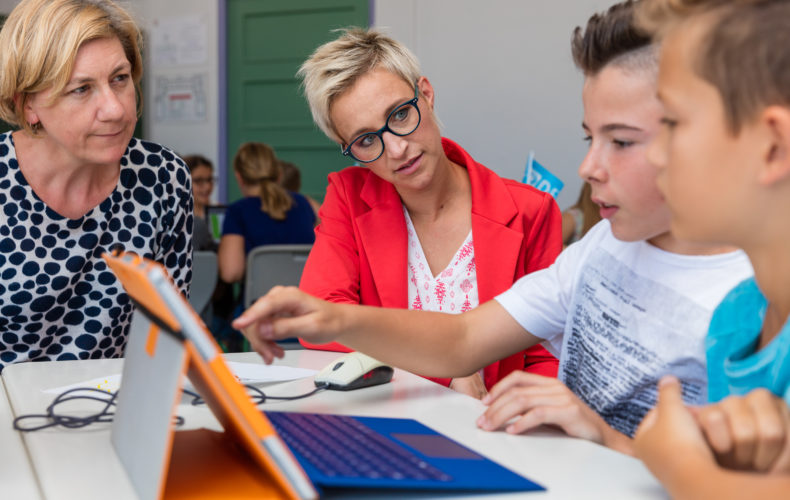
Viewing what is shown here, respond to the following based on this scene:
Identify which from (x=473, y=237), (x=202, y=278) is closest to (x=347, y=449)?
(x=473, y=237)

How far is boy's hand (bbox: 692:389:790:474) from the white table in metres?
0.65

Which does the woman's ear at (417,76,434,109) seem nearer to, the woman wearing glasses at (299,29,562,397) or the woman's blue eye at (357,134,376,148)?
the woman wearing glasses at (299,29,562,397)

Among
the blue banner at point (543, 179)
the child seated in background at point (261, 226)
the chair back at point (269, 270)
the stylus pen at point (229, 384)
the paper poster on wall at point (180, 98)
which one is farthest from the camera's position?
the paper poster on wall at point (180, 98)

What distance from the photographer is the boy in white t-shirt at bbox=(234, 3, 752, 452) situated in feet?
3.24

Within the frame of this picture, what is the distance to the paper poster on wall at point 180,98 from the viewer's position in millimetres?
5469

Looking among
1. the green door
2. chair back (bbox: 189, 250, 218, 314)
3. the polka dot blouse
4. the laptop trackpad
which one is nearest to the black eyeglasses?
the polka dot blouse

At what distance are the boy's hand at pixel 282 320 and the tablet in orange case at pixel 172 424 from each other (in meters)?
0.12

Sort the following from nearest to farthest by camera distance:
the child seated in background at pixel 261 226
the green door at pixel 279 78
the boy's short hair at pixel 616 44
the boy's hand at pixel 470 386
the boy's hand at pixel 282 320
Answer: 1. the boy's hand at pixel 282 320
2. the boy's short hair at pixel 616 44
3. the boy's hand at pixel 470 386
4. the child seated in background at pixel 261 226
5. the green door at pixel 279 78

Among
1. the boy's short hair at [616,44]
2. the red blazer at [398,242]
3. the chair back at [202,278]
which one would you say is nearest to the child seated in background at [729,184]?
the boy's short hair at [616,44]

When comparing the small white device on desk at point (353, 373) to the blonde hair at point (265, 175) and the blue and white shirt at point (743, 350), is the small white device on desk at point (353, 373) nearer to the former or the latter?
the blue and white shirt at point (743, 350)

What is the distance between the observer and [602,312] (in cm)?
122

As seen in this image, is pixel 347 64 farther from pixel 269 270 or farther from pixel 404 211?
pixel 269 270

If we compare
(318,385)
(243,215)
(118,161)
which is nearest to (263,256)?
(243,215)

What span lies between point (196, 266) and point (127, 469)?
8.16 feet
